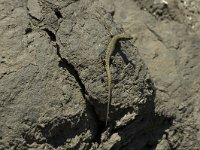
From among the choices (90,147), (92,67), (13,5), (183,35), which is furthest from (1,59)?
(183,35)

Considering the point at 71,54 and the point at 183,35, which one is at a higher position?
the point at 71,54

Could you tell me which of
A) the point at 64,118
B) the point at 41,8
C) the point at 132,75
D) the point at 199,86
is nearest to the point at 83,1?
the point at 41,8

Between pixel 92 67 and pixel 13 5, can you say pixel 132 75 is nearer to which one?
pixel 92 67

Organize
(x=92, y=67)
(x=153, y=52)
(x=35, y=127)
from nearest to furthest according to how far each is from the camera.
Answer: (x=35, y=127)
(x=92, y=67)
(x=153, y=52)

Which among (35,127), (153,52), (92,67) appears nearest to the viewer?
(35,127)

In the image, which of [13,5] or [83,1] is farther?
[83,1]

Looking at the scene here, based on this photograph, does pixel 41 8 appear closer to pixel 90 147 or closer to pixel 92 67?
pixel 92 67

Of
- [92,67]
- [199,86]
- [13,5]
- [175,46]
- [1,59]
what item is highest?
[13,5]
